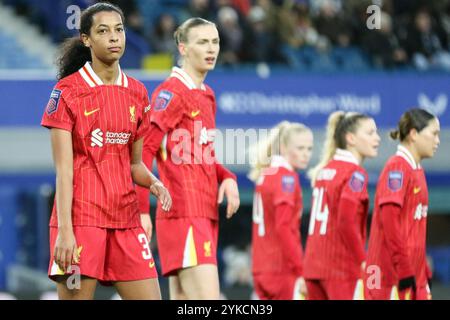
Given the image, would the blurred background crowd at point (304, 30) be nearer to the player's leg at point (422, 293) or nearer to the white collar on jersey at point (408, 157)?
the white collar on jersey at point (408, 157)

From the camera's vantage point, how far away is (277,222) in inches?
365

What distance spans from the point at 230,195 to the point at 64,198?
4.59ft

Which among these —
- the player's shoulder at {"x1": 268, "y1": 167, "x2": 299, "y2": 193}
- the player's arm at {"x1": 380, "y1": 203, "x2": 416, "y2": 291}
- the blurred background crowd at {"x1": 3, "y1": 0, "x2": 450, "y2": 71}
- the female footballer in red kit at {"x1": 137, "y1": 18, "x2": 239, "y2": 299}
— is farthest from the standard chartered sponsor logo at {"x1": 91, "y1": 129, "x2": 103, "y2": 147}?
the blurred background crowd at {"x1": 3, "y1": 0, "x2": 450, "y2": 71}

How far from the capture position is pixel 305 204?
1809cm

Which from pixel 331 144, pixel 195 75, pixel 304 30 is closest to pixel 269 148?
pixel 331 144

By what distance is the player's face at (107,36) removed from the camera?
602 cm

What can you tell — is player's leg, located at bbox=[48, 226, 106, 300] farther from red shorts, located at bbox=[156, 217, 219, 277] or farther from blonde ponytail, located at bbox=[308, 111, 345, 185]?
blonde ponytail, located at bbox=[308, 111, 345, 185]

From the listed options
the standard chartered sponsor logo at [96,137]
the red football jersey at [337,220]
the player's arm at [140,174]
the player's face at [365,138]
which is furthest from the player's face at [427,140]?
the standard chartered sponsor logo at [96,137]

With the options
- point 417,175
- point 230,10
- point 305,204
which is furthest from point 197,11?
point 417,175

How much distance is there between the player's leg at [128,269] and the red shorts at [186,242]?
125 cm

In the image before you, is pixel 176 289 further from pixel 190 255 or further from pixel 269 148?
pixel 269 148

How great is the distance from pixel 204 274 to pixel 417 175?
1694mm

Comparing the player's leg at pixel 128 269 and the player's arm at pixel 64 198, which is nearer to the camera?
the player's arm at pixel 64 198

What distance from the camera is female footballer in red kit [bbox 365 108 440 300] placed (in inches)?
310
